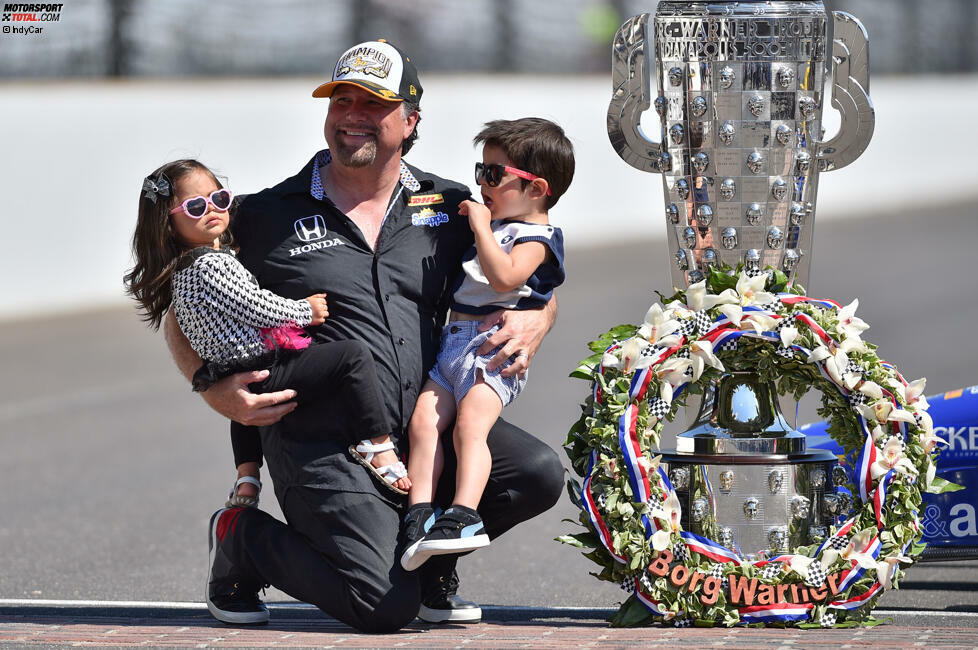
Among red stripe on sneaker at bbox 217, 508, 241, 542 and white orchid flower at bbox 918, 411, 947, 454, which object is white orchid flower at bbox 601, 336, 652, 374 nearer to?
white orchid flower at bbox 918, 411, 947, 454

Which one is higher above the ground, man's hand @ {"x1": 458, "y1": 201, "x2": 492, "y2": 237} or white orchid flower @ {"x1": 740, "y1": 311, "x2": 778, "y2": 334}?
man's hand @ {"x1": 458, "y1": 201, "x2": 492, "y2": 237}

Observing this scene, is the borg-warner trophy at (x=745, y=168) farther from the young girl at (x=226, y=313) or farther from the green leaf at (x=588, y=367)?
the young girl at (x=226, y=313)

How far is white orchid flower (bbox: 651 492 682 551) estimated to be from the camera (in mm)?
4531

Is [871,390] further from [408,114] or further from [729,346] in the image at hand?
[408,114]

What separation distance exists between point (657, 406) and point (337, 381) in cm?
102

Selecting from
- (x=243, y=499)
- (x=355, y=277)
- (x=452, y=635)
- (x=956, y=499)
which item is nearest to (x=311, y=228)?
(x=355, y=277)

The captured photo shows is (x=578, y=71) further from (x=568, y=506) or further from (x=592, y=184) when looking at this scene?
(x=568, y=506)

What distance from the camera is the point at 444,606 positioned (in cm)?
500

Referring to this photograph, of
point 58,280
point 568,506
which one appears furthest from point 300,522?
point 58,280

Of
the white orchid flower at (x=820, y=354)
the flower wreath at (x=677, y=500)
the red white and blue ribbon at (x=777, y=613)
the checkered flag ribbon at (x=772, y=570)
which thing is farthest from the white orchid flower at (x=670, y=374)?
the red white and blue ribbon at (x=777, y=613)

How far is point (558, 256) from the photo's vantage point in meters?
5.01

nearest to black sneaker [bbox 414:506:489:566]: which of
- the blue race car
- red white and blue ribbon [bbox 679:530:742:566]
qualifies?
red white and blue ribbon [bbox 679:530:742:566]

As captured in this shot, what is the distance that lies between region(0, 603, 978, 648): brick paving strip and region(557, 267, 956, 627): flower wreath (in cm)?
12

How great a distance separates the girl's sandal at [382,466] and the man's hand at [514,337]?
1.41 feet
